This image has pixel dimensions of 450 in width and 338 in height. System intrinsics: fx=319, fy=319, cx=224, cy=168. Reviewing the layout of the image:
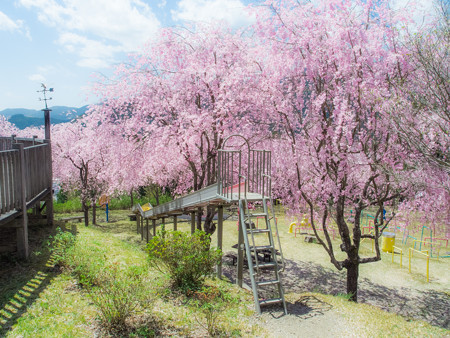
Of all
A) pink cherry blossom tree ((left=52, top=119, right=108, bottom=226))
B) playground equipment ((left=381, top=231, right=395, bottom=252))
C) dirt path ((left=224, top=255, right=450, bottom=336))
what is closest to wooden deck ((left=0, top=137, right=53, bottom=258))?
dirt path ((left=224, top=255, right=450, bottom=336))

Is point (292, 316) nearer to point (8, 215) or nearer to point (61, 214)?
point (8, 215)

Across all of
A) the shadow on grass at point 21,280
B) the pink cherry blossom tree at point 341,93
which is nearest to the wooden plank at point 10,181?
the shadow on grass at point 21,280

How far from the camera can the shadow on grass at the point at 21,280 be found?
492cm

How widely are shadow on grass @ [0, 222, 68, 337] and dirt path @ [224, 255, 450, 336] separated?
13.1 ft

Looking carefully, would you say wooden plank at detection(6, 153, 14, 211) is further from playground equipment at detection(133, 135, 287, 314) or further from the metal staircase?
the metal staircase

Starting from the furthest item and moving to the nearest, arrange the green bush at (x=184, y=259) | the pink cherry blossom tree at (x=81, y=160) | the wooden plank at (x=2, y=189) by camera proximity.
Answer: the pink cherry blossom tree at (x=81, y=160) → the green bush at (x=184, y=259) → the wooden plank at (x=2, y=189)

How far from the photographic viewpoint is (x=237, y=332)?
16.1 feet

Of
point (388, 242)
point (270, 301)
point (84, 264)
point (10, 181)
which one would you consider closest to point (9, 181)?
point (10, 181)

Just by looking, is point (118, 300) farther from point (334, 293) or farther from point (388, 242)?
point (388, 242)

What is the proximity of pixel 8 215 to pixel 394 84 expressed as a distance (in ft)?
30.2

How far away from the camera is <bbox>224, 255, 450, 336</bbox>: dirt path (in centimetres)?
555

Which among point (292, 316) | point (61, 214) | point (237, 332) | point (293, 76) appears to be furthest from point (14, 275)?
point (61, 214)

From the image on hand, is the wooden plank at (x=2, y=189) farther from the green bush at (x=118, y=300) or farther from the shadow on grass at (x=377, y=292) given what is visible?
the shadow on grass at (x=377, y=292)

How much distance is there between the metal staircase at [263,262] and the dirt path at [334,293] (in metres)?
0.37
